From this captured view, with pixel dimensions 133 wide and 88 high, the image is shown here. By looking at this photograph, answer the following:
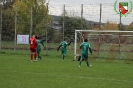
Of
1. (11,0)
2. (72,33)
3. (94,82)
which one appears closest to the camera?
(94,82)

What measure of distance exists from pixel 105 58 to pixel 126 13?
15.5 ft

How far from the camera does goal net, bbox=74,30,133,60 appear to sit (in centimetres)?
2952

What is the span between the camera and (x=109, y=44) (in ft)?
101

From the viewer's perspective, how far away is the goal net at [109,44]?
29.5 metres

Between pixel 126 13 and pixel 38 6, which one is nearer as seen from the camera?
pixel 126 13

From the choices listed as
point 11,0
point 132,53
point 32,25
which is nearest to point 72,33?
point 32,25

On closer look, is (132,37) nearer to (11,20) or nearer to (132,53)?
(132,53)

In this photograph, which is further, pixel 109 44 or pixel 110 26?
pixel 110 26

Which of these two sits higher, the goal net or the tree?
the tree

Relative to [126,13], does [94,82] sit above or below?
below

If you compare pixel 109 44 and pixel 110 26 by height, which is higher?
pixel 110 26

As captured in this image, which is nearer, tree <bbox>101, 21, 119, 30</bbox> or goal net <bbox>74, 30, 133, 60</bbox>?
goal net <bbox>74, 30, 133, 60</bbox>

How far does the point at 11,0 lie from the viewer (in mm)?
81000

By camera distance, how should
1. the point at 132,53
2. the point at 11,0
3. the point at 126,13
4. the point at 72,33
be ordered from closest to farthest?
the point at 132,53 → the point at 126,13 → the point at 72,33 → the point at 11,0
